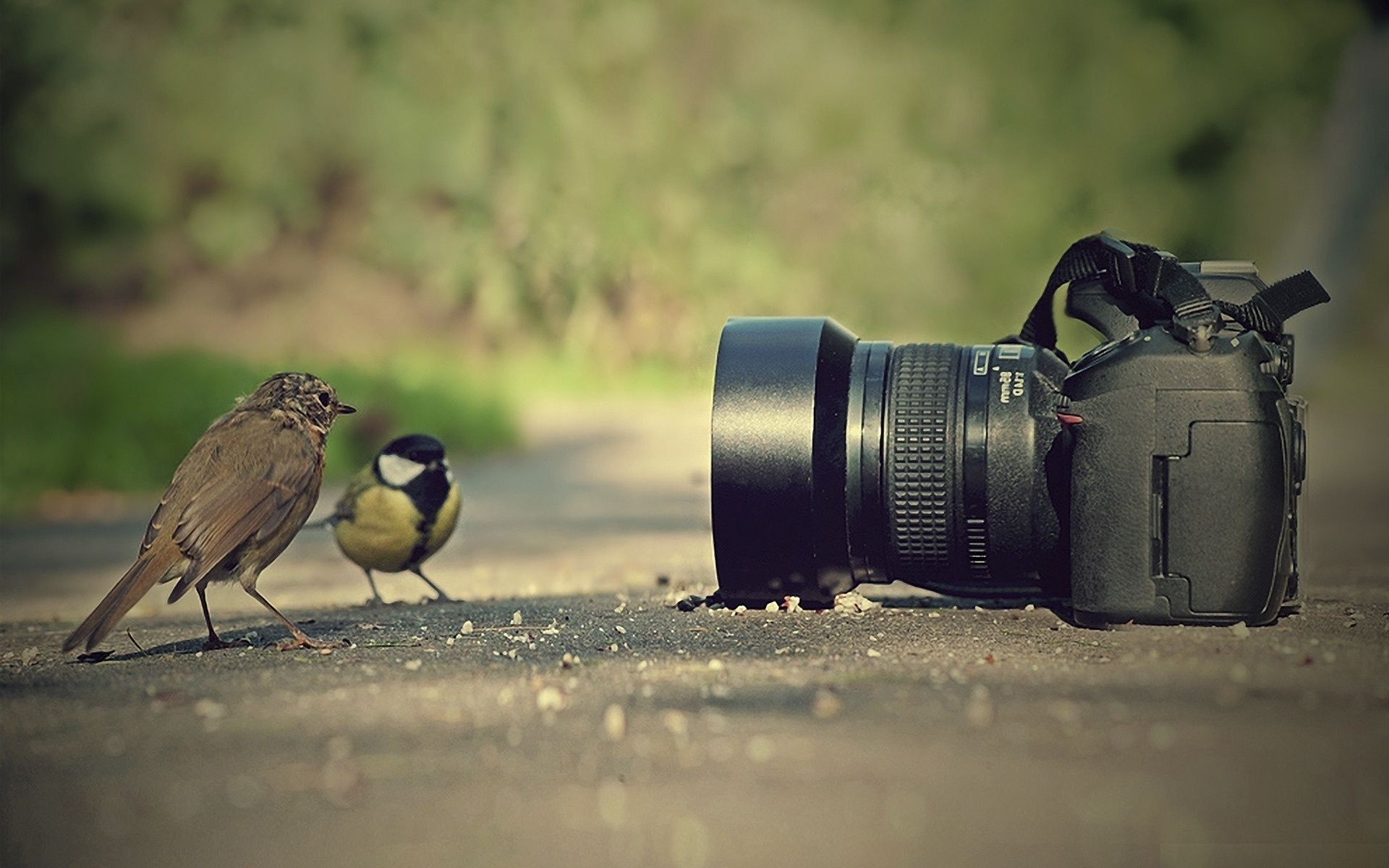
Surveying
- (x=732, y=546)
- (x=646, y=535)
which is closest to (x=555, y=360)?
(x=646, y=535)

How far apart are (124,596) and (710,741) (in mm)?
1572

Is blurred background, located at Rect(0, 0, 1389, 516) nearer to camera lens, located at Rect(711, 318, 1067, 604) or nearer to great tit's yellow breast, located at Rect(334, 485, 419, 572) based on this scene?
great tit's yellow breast, located at Rect(334, 485, 419, 572)

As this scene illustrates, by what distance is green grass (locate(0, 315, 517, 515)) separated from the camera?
10.4m

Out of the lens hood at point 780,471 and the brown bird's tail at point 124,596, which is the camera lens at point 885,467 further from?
the brown bird's tail at point 124,596

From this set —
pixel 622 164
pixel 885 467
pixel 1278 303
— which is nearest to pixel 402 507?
pixel 885 467

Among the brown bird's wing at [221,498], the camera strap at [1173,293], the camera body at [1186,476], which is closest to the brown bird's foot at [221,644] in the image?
the brown bird's wing at [221,498]

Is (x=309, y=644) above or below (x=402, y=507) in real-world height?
below

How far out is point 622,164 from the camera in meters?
19.8

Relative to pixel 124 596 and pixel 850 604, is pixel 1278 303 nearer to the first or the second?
pixel 850 604

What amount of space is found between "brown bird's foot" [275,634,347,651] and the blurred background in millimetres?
12562

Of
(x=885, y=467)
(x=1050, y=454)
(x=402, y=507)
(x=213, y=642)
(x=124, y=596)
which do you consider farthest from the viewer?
(x=402, y=507)

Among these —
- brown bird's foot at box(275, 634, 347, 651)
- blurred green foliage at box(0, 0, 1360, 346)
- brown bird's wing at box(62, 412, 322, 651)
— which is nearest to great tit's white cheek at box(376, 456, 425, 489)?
brown bird's wing at box(62, 412, 322, 651)

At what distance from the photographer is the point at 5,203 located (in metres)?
19.8

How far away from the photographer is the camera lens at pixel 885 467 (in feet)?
13.4
